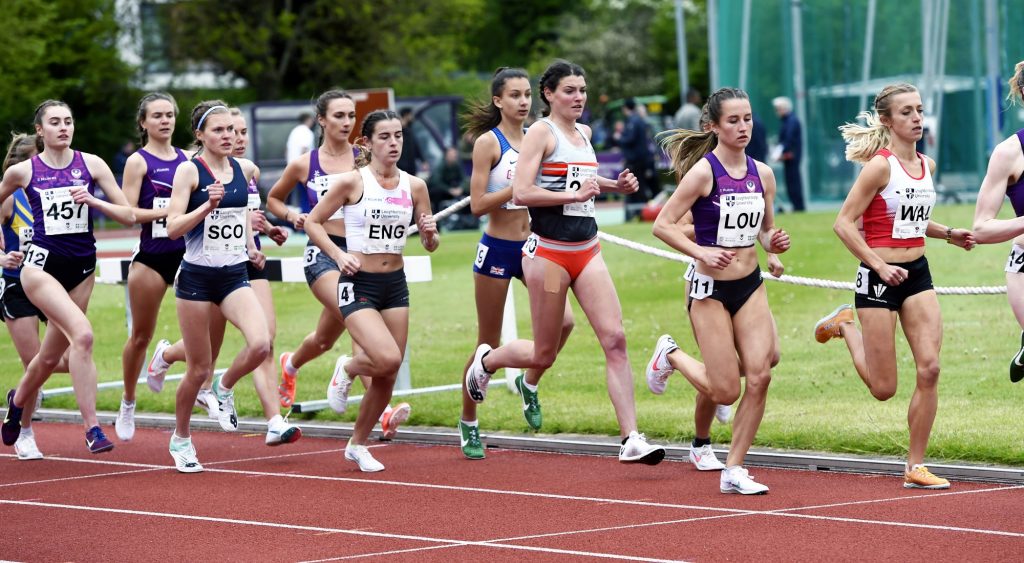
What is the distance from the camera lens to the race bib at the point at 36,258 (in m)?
10.0

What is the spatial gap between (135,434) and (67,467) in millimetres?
1534

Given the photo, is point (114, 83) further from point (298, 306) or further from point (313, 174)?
point (313, 174)

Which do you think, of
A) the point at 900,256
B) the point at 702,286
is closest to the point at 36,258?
the point at 702,286

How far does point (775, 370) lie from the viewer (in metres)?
12.7

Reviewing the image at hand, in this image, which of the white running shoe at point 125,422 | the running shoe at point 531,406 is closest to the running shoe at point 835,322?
the running shoe at point 531,406

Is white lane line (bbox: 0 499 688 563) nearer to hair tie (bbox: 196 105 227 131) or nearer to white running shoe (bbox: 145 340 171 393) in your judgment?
hair tie (bbox: 196 105 227 131)

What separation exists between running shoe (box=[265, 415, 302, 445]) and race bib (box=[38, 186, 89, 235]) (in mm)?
1786

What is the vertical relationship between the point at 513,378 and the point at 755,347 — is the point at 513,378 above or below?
below

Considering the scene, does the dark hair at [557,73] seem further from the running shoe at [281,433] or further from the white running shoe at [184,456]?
the white running shoe at [184,456]

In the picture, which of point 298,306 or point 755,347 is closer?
point 755,347

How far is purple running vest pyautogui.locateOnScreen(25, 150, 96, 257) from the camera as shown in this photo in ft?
32.9

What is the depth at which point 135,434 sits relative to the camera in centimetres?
1162

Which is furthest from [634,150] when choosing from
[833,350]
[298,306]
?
[833,350]

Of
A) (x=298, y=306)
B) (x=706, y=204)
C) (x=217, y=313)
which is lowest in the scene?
(x=298, y=306)
